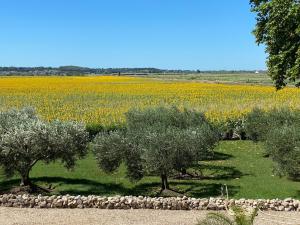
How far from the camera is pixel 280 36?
2898cm

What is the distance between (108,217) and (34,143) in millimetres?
6601

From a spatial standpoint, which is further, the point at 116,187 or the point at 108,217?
the point at 116,187

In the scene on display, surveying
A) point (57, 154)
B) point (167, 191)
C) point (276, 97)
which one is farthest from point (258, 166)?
point (276, 97)

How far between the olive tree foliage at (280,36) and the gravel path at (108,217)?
1078cm

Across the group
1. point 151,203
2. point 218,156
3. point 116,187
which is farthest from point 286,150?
point 218,156

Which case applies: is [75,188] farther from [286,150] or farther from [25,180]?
[286,150]

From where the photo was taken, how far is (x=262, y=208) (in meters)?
20.3

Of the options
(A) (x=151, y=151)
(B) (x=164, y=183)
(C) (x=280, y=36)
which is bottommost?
(B) (x=164, y=183)

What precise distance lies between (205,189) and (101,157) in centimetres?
540

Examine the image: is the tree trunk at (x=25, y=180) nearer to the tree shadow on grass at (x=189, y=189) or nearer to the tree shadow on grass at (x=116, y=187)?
the tree shadow on grass at (x=116, y=187)

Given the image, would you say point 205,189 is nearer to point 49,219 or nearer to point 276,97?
point 49,219

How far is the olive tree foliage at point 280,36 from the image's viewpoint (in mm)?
27375

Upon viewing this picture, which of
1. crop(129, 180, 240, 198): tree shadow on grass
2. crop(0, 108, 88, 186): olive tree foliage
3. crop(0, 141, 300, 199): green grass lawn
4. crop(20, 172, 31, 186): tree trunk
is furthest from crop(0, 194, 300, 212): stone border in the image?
crop(20, 172, 31, 186): tree trunk

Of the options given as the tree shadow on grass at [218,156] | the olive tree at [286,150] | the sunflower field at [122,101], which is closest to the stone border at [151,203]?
the olive tree at [286,150]
